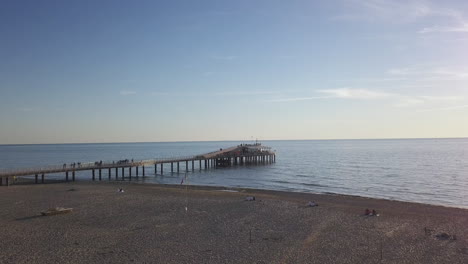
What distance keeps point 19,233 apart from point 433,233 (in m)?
23.7

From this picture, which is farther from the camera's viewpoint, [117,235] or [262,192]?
[262,192]

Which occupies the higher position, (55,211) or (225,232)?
(55,211)

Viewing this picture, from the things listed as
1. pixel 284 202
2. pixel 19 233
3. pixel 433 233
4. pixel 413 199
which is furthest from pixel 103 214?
pixel 413 199

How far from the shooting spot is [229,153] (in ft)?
286

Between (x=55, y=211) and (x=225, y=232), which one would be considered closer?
(x=225, y=232)

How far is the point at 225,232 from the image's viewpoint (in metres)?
22.8

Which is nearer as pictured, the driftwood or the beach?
the beach

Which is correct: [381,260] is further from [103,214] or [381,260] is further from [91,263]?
[103,214]

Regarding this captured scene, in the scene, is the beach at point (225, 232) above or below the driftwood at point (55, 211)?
below

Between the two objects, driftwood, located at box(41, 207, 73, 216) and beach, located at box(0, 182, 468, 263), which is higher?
driftwood, located at box(41, 207, 73, 216)

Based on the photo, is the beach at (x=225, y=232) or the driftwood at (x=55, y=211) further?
the driftwood at (x=55, y=211)

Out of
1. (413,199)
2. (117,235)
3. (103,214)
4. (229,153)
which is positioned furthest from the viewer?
(229,153)

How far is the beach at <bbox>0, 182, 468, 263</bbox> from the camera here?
1833cm

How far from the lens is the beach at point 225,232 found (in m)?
18.3
